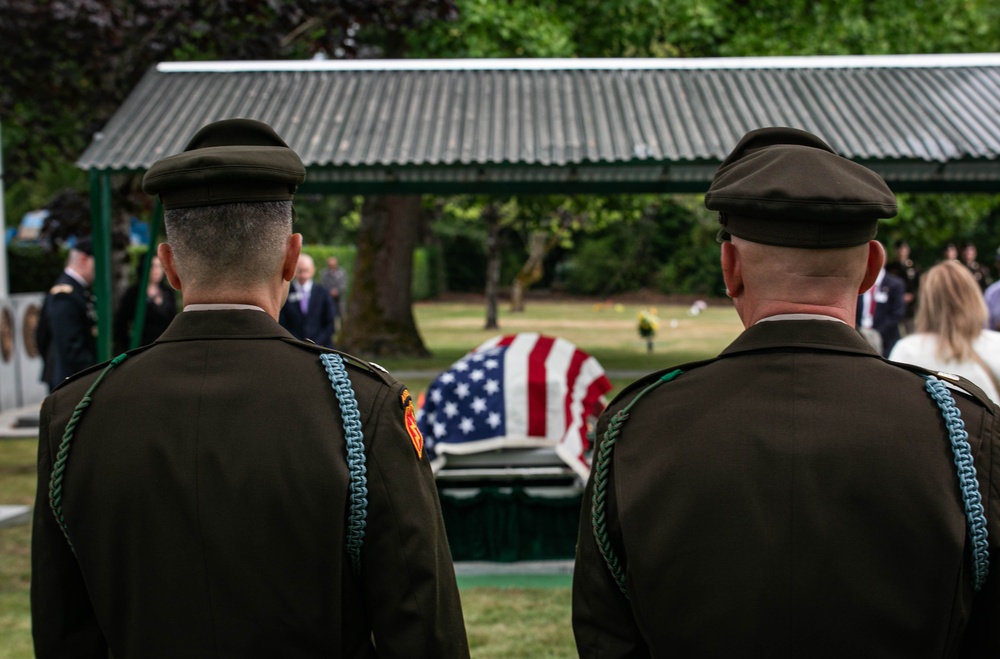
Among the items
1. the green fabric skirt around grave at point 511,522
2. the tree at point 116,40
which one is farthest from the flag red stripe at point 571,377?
the tree at point 116,40

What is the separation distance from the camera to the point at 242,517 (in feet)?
6.09

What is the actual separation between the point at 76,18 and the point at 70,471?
823 centimetres

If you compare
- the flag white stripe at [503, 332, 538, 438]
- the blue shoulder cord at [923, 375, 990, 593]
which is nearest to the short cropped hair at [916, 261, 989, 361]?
the flag white stripe at [503, 332, 538, 438]

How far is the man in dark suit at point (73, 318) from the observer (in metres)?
8.82

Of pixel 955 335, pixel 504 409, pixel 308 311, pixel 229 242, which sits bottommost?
pixel 504 409

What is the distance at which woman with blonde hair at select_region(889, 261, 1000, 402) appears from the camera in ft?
15.4

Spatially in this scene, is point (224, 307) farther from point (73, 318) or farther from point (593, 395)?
point (73, 318)

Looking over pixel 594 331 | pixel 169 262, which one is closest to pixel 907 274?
pixel 594 331

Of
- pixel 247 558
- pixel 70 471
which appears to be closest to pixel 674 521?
pixel 247 558

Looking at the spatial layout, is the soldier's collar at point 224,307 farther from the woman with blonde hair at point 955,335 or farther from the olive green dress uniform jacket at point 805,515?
the woman with blonde hair at point 955,335

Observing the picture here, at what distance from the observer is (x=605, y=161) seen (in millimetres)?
8625

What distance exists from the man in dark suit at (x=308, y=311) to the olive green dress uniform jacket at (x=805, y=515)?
930cm

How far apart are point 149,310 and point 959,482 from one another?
8.82m

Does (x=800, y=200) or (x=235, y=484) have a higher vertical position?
(x=800, y=200)
